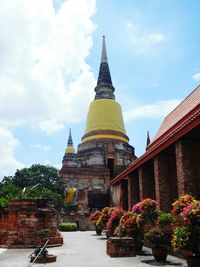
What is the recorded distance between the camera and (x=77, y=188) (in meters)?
33.5

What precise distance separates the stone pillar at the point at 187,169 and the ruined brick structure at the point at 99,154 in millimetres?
22139

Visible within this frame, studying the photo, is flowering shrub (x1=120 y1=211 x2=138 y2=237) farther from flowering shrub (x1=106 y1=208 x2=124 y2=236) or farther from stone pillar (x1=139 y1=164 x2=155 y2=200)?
stone pillar (x1=139 y1=164 x2=155 y2=200)

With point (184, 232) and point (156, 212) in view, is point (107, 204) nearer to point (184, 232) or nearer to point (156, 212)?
point (156, 212)

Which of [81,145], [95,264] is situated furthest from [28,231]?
[81,145]

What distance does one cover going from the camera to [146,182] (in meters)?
15.4

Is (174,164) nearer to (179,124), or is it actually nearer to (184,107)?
(179,124)

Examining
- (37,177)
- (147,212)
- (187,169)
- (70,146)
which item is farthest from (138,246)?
(70,146)

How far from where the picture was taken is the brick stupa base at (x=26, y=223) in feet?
45.4

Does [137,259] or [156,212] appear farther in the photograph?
[156,212]

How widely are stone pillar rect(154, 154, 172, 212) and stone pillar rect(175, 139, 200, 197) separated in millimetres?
1979

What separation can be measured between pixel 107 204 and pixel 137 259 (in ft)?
77.7

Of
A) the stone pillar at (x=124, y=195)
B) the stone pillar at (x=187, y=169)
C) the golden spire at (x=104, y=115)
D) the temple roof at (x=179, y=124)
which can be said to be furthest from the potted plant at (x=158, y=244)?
the golden spire at (x=104, y=115)

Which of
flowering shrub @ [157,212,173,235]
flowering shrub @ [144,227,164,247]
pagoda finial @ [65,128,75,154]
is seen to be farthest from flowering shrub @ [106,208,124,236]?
pagoda finial @ [65,128,75,154]

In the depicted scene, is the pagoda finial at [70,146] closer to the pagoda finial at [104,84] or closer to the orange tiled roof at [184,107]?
the pagoda finial at [104,84]
